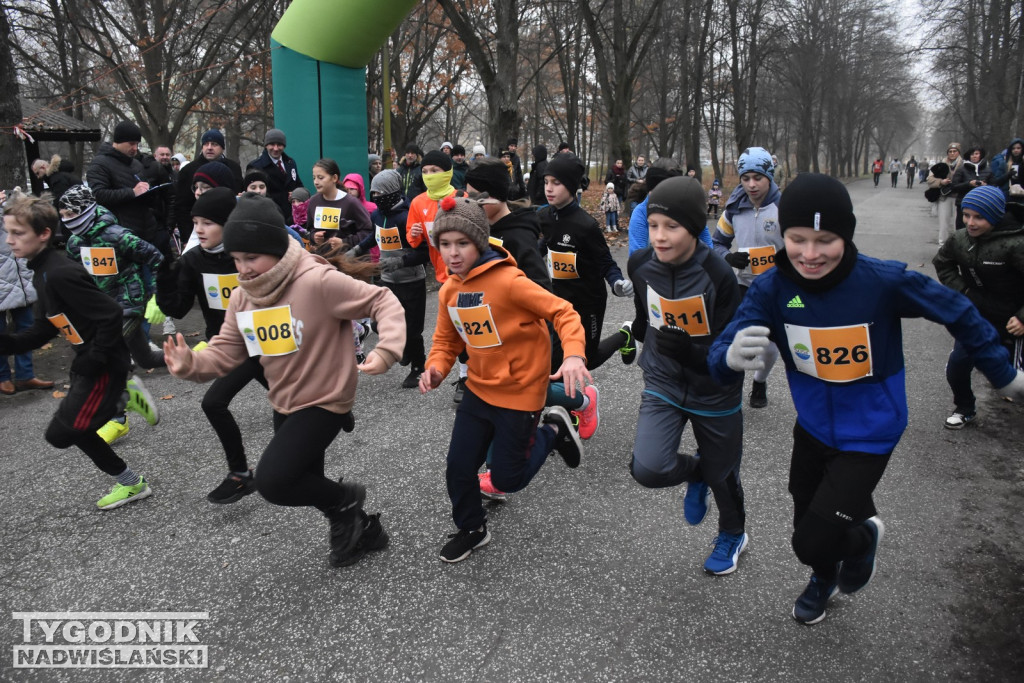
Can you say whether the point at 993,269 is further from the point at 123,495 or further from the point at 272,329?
the point at 123,495

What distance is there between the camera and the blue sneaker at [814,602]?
3092mm

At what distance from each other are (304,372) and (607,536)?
1.78m

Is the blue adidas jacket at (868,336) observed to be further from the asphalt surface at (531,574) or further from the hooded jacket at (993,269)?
the hooded jacket at (993,269)

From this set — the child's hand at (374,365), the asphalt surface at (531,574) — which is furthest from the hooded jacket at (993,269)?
the child's hand at (374,365)

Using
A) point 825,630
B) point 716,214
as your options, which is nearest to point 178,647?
point 825,630

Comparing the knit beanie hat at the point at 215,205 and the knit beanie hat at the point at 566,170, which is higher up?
the knit beanie hat at the point at 566,170

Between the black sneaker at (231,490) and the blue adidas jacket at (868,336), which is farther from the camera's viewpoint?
the black sneaker at (231,490)

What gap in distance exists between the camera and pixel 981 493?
441 centimetres

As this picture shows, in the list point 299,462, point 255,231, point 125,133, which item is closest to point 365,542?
point 299,462

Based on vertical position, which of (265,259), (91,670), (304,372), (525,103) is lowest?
(91,670)

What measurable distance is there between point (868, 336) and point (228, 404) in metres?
3.40

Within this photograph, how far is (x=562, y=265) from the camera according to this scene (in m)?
5.14

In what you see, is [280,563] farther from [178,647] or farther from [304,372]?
[304,372]

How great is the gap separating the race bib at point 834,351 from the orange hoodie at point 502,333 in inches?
46.4
